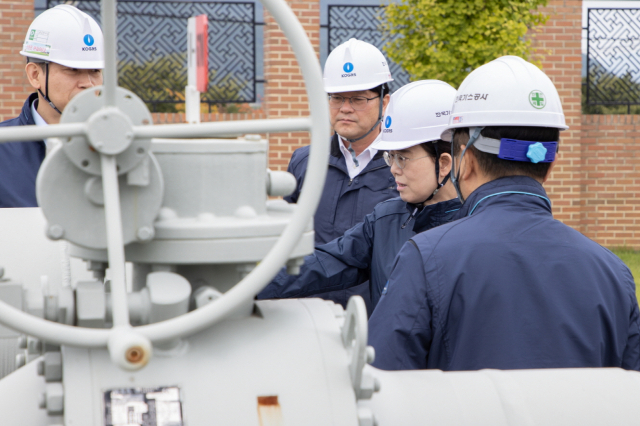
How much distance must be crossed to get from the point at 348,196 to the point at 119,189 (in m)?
2.45

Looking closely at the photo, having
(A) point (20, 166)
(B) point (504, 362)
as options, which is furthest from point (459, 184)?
(A) point (20, 166)

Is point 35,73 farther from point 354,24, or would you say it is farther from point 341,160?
point 354,24

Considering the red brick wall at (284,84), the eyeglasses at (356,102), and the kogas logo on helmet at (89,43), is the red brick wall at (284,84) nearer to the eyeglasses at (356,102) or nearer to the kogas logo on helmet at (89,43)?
the eyeglasses at (356,102)

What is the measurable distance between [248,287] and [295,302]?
27 cm

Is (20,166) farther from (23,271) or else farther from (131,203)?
(131,203)

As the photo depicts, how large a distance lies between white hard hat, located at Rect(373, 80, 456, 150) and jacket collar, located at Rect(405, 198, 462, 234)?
24 cm

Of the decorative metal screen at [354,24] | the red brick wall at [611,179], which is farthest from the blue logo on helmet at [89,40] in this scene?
the red brick wall at [611,179]

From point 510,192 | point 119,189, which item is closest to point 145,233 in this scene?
point 119,189

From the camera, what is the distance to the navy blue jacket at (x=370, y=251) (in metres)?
2.45

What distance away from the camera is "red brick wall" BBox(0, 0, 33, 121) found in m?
7.68

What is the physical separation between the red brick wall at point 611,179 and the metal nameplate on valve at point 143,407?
923 centimetres

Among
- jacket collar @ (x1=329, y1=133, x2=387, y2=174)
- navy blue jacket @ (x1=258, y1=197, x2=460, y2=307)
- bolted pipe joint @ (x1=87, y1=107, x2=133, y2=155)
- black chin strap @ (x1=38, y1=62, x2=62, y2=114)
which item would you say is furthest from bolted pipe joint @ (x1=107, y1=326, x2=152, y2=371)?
jacket collar @ (x1=329, y1=133, x2=387, y2=174)

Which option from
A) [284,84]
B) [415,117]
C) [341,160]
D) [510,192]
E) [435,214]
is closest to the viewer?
[510,192]

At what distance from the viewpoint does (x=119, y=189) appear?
0.95 meters
